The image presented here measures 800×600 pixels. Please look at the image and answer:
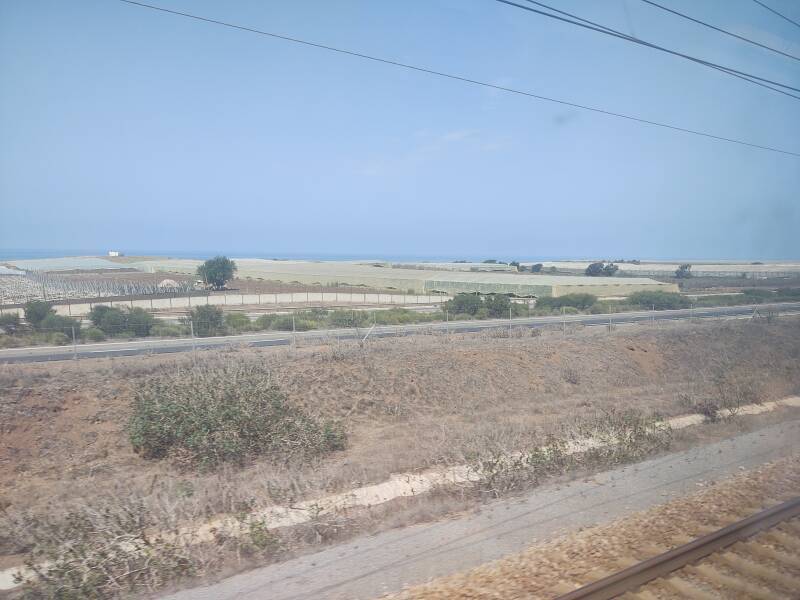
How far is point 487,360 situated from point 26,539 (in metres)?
18.6

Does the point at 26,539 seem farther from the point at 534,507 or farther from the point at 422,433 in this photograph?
the point at 422,433

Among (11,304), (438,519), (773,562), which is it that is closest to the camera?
(773,562)

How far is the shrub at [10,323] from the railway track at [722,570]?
35493mm

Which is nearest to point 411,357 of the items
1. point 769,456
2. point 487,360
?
point 487,360

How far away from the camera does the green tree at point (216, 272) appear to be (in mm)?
58625

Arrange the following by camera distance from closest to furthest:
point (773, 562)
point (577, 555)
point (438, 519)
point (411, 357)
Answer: point (773, 562) < point (577, 555) < point (438, 519) < point (411, 357)

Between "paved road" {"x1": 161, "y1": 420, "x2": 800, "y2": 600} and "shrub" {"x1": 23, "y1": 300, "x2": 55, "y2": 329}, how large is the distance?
3153 cm

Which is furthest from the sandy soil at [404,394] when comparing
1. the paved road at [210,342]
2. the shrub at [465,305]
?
the shrub at [465,305]

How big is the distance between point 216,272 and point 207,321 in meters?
22.5

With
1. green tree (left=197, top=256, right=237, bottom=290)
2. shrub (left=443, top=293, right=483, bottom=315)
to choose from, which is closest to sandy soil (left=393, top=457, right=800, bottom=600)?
shrub (left=443, top=293, right=483, bottom=315)

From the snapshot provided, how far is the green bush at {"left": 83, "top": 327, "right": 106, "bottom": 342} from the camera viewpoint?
34.0 metres

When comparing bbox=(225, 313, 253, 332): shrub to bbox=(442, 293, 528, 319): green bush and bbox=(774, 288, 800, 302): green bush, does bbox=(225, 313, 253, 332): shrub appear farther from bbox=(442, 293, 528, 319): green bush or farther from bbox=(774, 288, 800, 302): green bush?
bbox=(774, 288, 800, 302): green bush

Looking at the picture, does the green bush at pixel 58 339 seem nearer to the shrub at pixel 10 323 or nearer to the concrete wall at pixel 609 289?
the shrub at pixel 10 323

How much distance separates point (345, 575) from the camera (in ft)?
26.2
